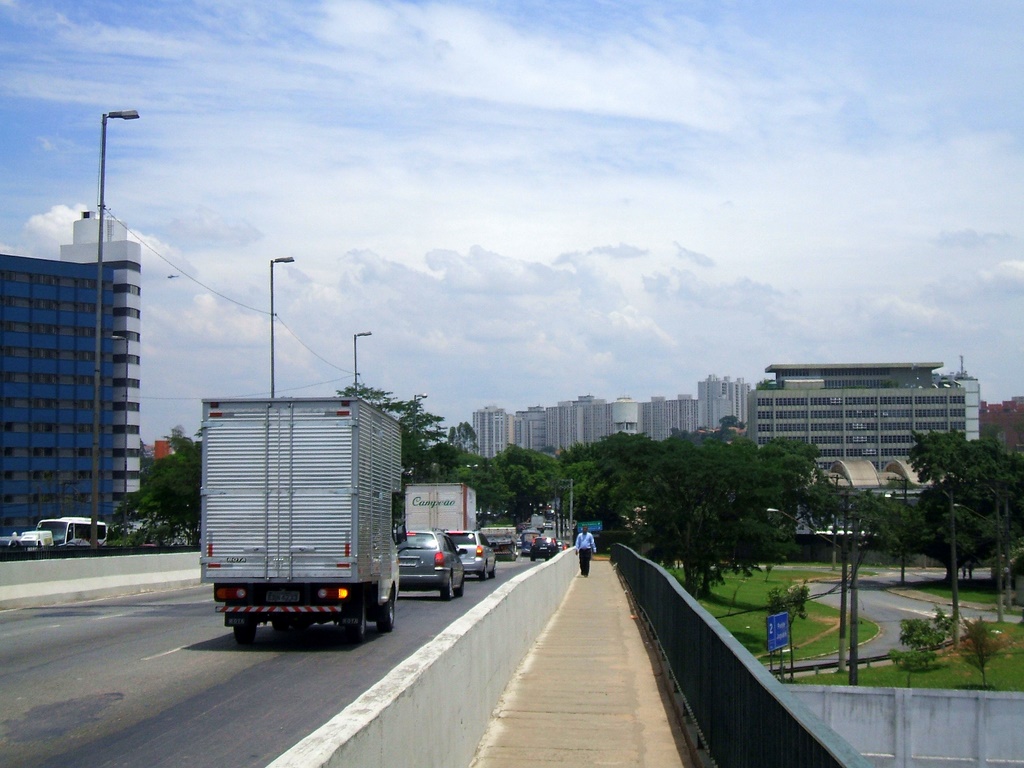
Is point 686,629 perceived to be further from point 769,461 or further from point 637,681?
point 769,461

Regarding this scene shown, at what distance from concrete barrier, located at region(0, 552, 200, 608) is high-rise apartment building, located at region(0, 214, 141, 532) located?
204 ft

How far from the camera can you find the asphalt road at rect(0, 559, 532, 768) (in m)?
8.59

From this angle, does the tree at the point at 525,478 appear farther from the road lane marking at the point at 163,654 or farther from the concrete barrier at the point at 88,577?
the road lane marking at the point at 163,654

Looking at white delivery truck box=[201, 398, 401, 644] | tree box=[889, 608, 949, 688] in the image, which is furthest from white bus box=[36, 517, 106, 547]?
white delivery truck box=[201, 398, 401, 644]

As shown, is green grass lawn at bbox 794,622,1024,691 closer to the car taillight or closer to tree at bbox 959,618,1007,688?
tree at bbox 959,618,1007,688

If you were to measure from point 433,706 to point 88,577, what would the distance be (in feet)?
69.5

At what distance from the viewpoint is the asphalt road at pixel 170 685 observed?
338 inches

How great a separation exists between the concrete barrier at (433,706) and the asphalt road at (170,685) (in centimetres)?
145

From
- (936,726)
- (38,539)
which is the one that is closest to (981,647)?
(936,726)

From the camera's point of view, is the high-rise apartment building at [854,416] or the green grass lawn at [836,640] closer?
the green grass lawn at [836,640]

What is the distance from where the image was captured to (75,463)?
310 feet

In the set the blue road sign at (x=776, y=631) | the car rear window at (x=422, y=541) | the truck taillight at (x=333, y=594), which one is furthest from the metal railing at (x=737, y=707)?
the blue road sign at (x=776, y=631)

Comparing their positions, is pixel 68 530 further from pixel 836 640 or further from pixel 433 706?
pixel 433 706

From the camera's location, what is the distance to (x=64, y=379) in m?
94.4
